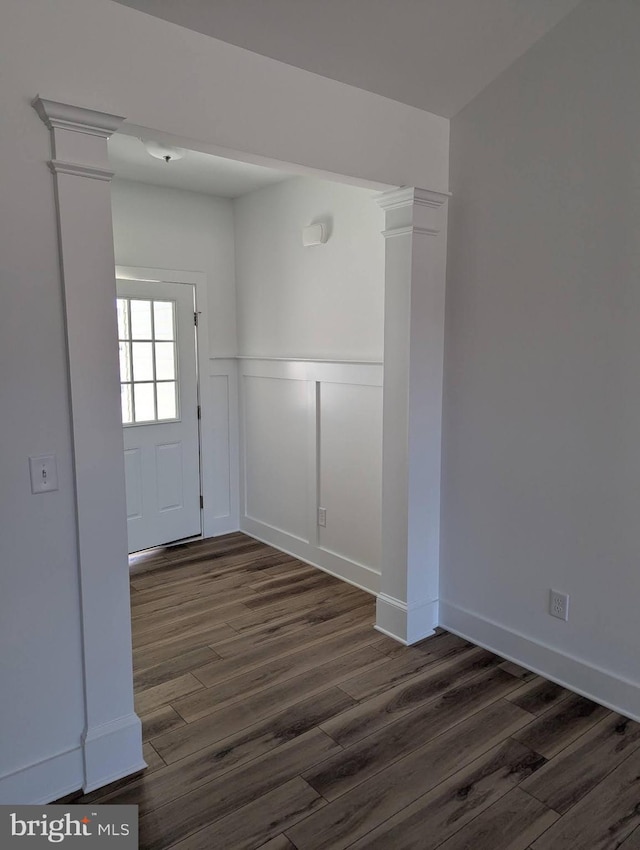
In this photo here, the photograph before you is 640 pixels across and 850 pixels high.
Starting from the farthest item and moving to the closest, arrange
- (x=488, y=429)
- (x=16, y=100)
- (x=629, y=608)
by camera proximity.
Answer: (x=488, y=429) < (x=629, y=608) < (x=16, y=100)

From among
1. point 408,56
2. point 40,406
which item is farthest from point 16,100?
point 408,56

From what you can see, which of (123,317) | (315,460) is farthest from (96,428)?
(123,317)

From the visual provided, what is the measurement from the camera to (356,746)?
7.10 ft

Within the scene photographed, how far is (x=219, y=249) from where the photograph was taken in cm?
433

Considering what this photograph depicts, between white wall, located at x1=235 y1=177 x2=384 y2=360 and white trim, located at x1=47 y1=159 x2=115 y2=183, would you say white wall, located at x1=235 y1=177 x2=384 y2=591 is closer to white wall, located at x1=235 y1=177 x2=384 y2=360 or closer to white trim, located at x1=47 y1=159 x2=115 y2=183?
white wall, located at x1=235 y1=177 x2=384 y2=360

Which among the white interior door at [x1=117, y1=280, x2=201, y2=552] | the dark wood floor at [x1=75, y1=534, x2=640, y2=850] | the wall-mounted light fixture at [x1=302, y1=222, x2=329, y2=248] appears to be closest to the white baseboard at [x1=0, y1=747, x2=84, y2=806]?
the dark wood floor at [x1=75, y1=534, x2=640, y2=850]

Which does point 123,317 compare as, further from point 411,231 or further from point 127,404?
point 411,231

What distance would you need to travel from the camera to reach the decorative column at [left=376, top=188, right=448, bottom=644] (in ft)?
8.94

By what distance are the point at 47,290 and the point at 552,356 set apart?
190 cm

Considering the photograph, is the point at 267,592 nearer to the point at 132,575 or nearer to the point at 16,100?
the point at 132,575

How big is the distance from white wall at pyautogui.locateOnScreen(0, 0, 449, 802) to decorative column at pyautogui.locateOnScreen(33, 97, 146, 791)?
3 cm

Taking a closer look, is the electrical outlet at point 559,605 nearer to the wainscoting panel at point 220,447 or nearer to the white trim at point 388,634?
the white trim at point 388,634

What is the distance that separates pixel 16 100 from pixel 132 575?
2835mm

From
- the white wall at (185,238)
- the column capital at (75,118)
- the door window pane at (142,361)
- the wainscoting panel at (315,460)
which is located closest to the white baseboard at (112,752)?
the wainscoting panel at (315,460)
